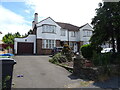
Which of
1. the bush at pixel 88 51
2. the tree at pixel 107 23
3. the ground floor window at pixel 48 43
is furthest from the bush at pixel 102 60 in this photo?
the ground floor window at pixel 48 43

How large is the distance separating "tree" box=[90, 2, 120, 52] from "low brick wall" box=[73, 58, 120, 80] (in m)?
2.24

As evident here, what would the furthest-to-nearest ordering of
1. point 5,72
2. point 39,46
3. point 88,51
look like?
1. point 39,46
2. point 88,51
3. point 5,72

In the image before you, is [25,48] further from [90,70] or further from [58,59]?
[90,70]

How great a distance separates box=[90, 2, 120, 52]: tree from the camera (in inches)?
300

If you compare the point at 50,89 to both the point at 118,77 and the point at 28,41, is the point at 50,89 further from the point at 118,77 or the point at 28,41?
the point at 28,41

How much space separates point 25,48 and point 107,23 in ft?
60.0

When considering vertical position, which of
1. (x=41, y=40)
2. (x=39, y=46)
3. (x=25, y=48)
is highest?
(x=41, y=40)

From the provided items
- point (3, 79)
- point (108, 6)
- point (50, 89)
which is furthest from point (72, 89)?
point (108, 6)

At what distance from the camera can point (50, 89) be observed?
16.9 feet

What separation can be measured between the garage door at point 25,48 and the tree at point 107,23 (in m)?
16.6

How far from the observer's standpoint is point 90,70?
21.8 feet

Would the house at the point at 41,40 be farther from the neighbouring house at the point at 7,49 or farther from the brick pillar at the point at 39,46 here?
the neighbouring house at the point at 7,49

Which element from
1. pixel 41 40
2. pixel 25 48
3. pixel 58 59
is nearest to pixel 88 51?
pixel 58 59

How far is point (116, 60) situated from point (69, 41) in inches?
777
